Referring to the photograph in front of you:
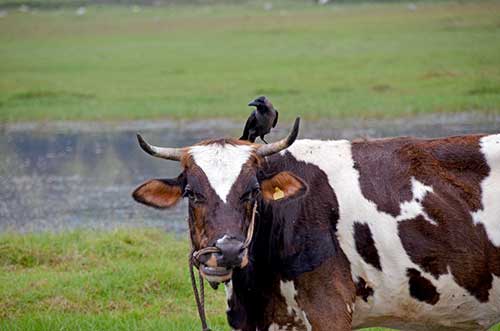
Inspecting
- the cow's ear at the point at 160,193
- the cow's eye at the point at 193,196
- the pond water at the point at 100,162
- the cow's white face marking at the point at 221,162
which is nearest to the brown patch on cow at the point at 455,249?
the cow's white face marking at the point at 221,162

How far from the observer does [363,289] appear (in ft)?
20.3

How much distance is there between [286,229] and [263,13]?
1669 inches

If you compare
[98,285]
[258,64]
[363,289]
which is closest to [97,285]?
[98,285]

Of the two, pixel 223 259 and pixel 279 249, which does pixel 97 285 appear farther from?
pixel 223 259

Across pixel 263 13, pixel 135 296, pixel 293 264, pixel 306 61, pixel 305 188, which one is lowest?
pixel 263 13

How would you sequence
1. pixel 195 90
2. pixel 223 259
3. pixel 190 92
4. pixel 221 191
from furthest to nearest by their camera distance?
pixel 195 90, pixel 190 92, pixel 221 191, pixel 223 259

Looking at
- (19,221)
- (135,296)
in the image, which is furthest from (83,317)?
(19,221)

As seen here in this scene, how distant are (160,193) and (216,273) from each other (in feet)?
2.46

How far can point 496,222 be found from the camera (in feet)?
20.3

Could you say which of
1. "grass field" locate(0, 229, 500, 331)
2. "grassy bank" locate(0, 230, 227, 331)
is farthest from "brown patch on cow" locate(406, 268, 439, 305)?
"grassy bank" locate(0, 230, 227, 331)

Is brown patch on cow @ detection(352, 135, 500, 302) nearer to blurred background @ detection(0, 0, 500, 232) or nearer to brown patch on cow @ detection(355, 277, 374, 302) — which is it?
brown patch on cow @ detection(355, 277, 374, 302)

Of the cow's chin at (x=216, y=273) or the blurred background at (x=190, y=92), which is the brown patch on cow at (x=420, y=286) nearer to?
the cow's chin at (x=216, y=273)

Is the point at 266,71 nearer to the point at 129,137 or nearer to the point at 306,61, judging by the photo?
the point at 306,61

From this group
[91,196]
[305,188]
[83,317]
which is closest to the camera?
[305,188]
